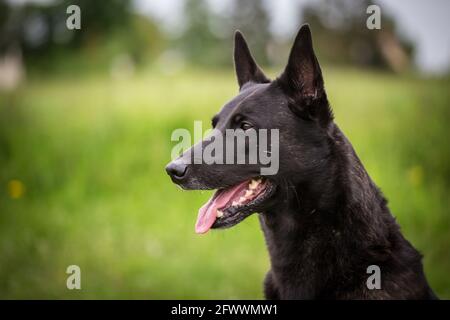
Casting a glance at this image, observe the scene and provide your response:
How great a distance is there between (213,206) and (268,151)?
1.52 feet

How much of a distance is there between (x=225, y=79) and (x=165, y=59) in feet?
15.6

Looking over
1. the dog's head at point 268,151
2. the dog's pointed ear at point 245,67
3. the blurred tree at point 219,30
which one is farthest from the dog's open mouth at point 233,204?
the blurred tree at point 219,30

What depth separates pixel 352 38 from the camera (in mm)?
11945

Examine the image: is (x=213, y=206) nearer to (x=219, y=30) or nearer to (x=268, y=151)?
(x=268, y=151)

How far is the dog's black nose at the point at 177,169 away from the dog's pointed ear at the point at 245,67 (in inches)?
36.6

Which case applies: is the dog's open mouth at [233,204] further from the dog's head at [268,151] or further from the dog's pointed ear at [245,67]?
the dog's pointed ear at [245,67]

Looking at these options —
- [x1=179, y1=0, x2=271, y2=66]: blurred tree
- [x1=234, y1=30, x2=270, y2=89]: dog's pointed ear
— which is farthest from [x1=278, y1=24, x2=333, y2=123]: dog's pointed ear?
[x1=179, y1=0, x2=271, y2=66]: blurred tree

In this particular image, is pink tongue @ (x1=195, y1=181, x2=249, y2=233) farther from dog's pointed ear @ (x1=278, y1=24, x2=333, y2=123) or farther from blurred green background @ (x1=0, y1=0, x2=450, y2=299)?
blurred green background @ (x1=0, y1=0, x2=450, y2=299)

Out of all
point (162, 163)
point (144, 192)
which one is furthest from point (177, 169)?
point (162, 163)

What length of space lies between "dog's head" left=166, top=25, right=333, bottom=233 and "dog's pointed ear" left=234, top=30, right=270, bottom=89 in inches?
16.6

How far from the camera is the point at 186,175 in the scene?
8.81ft

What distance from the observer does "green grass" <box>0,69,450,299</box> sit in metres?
5.07

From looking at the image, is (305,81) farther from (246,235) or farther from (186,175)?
(246,235)

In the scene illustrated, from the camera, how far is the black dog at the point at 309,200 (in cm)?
264
